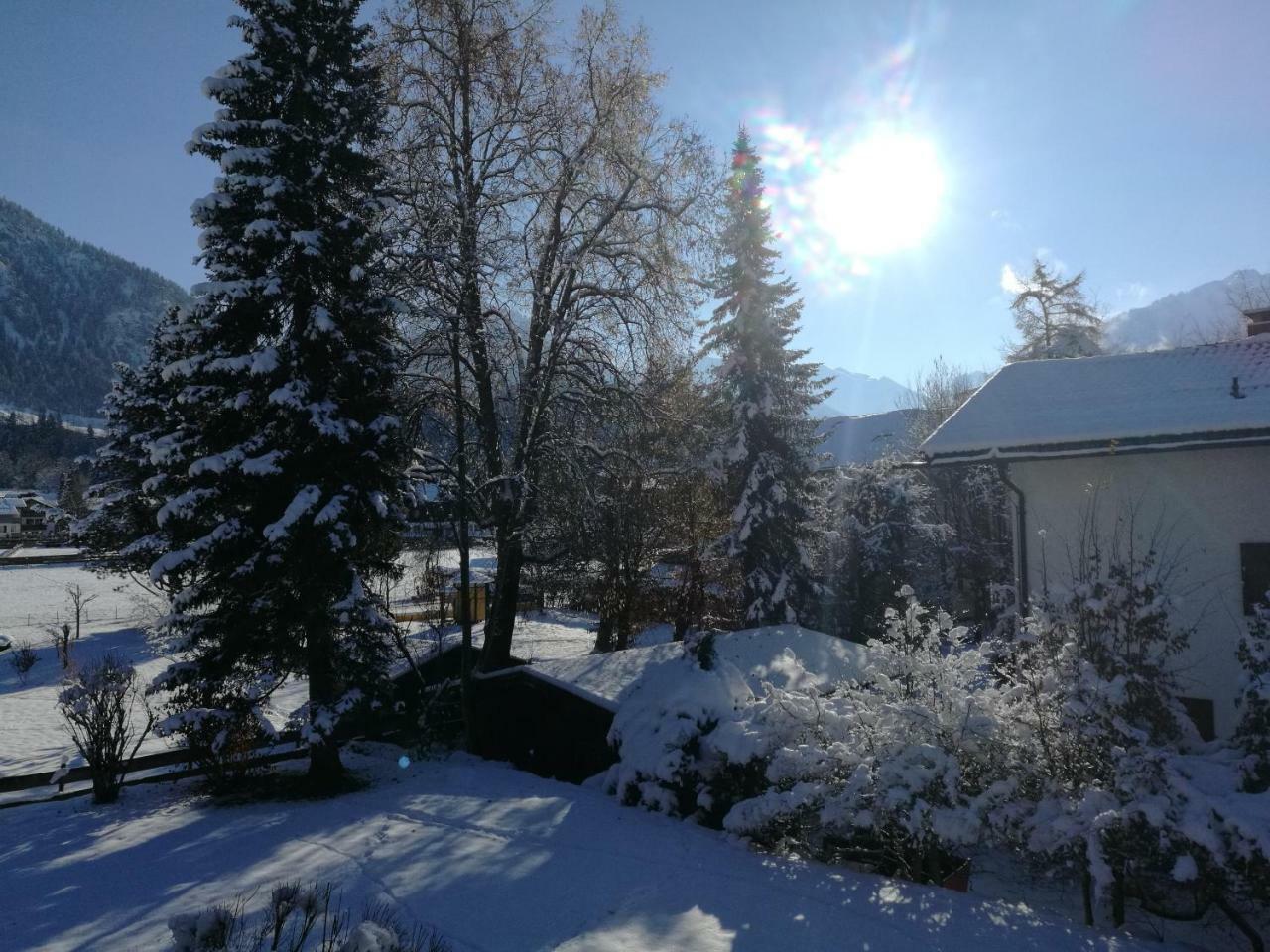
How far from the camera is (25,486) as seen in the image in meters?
127

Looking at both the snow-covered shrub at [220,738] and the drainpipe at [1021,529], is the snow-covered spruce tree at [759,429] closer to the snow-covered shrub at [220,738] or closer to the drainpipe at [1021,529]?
the drainpipe at [1021,529]

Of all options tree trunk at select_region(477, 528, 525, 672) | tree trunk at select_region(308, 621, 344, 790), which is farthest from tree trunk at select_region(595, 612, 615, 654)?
tree trunk at select_region(308, 621, 344, 790)

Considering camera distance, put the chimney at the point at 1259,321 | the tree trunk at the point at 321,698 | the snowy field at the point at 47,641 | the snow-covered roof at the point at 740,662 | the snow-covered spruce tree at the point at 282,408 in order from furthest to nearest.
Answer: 1. the snowy field at the point at 47,641
2. the chimney at the point at 1259,321
3. the tree trunk at the point at 321,698
4. the snow-covered roof at the point at 740,662
5. the snow-covered spruce tree at the point at 282,408

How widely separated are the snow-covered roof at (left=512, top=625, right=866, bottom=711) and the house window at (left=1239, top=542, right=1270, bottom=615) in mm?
5227

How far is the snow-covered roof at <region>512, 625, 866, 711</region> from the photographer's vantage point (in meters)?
11.6

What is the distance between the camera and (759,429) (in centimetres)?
2184

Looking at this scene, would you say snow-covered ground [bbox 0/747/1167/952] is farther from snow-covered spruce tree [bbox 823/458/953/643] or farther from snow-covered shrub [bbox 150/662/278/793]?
snow-covered spruce tree [bbox 823/458/953/643]

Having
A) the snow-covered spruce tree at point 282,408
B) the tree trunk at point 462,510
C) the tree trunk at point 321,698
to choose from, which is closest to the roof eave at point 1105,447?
the tree trunk at point 462,510

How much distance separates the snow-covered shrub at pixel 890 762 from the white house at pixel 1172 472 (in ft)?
12.8

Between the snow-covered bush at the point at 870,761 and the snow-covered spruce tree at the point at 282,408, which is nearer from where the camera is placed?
the snow-covered bush at the point at 870,761

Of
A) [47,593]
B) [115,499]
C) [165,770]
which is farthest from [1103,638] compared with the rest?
[47,593]

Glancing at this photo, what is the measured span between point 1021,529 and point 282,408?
38.4 feet

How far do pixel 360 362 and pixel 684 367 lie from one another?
742 centimetres

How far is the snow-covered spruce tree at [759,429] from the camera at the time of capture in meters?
21.5
